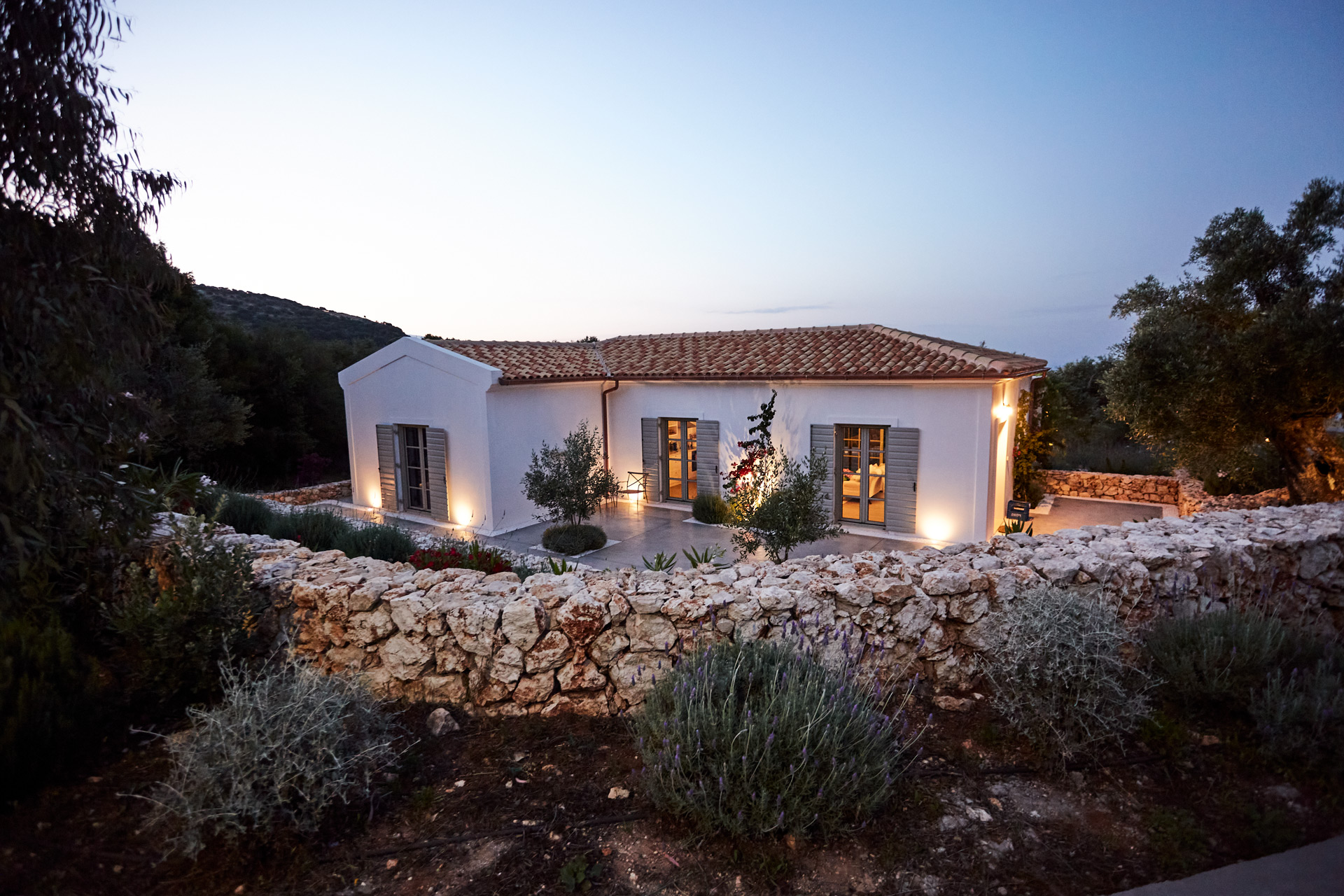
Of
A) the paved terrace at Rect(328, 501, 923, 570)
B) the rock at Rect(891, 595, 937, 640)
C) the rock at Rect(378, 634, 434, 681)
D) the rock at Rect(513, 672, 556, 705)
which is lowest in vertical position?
the paved terrace at Rect(328, 501, 923, 570)

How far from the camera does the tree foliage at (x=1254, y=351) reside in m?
6.39

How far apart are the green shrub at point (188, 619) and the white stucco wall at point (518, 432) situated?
21.4 feet

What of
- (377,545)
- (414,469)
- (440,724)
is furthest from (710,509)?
(440,724)

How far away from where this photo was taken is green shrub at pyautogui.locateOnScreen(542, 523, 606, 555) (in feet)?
29.1

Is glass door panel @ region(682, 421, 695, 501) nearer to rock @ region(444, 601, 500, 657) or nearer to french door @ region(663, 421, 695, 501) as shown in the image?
french door @ region(663, 421, 695, 501)

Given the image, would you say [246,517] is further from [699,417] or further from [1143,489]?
[1143,489]

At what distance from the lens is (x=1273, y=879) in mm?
2074

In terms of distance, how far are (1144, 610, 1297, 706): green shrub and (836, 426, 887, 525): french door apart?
6321mm

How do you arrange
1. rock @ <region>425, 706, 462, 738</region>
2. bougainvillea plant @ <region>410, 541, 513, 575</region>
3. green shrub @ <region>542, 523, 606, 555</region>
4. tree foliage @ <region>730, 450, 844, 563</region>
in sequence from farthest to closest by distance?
green shrub @ <region>542, 523, 606, 555</region> < tree foliage @ <region>730, 450, 844, 563</region> < bougainvillea plant @ <region>410, 541, 513, 575</region> < rock @ <region>425, 706, 462, 738</region>

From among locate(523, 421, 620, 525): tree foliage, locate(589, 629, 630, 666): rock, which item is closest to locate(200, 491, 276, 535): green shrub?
locate(523, 421, 620, 525): tree foliage

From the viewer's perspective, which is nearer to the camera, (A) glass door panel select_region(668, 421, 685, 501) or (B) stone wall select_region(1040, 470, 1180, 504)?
(B) stone wall select_region(1040, 470, 1180, 504)

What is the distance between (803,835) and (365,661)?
265 centimetres

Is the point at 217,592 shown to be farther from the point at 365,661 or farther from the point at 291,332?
the point at 291,332

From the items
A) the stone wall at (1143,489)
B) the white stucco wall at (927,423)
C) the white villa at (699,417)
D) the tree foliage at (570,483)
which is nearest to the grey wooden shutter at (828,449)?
the white villa at (699,417)
